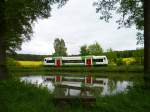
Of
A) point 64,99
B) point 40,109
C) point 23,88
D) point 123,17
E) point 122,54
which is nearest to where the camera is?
point 40,109

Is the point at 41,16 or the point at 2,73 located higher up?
the point at 41,16

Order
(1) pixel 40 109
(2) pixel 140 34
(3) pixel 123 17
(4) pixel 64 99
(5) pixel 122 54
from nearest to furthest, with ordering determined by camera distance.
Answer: (1) pixel 40 109, (4) pixel 64 99, (3) pixel 123 17, (2) pixel 140 34, (5) pixel 122 54

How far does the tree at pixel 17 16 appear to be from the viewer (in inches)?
523

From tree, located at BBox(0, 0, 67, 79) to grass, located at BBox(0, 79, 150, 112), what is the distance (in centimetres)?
326

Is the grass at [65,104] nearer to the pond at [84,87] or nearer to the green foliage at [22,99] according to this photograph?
the green foliage at [22,99]

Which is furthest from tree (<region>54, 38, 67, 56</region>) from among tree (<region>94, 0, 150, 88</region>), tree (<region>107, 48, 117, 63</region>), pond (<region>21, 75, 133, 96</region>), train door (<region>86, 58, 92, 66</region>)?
tree (<region>94, 0, 150, 88</region>)

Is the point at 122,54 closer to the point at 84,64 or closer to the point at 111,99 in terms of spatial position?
the point at 84,64

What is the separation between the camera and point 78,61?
8331cm

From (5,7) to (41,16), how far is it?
7.27ft

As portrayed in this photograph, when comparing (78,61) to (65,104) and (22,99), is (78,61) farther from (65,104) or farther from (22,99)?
(65,104)

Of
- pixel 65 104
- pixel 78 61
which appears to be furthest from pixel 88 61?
pixel 65 104

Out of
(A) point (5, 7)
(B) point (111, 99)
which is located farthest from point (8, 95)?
(A) point (5, 7)

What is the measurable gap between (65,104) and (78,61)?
72.9 meters

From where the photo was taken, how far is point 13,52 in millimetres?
22781
